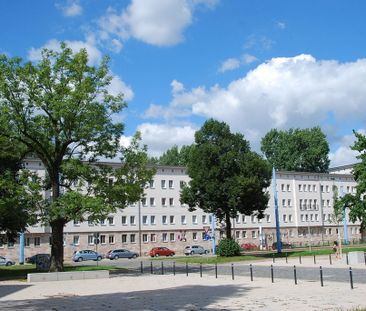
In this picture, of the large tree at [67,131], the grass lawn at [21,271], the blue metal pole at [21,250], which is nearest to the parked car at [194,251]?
the blue metal pole at [21,250]

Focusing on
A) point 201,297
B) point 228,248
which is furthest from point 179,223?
point 201,297

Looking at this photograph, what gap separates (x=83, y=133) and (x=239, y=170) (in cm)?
1920

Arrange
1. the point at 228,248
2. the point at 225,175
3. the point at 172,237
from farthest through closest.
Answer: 1. the point at 172,237
2. the point at 225,175
3. the point at 228,248

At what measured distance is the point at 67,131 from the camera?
109 feet

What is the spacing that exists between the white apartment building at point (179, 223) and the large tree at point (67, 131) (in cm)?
2730

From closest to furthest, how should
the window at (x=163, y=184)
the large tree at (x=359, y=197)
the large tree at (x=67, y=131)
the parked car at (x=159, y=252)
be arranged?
the large tree at (x=67, y=131), the large tree at (x=359, y=197), the parked car at (x=159, y=252), the window at (x=163, y=184)

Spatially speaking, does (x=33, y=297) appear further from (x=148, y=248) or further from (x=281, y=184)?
(x=281, y=184)

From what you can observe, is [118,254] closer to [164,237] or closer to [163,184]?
[164,237]

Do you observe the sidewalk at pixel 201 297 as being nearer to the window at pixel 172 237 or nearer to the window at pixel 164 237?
the window at pixel 164 237

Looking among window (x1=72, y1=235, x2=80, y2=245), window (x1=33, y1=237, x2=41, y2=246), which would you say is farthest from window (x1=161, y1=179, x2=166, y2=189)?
window (x1=33, y1=237, x2=41, y2=246)

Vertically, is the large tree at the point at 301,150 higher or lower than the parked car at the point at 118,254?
higher

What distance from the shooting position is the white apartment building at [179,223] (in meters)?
73.1

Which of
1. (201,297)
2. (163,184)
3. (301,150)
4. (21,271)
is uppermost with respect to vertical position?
(301,150)

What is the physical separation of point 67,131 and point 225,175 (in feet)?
61.9
